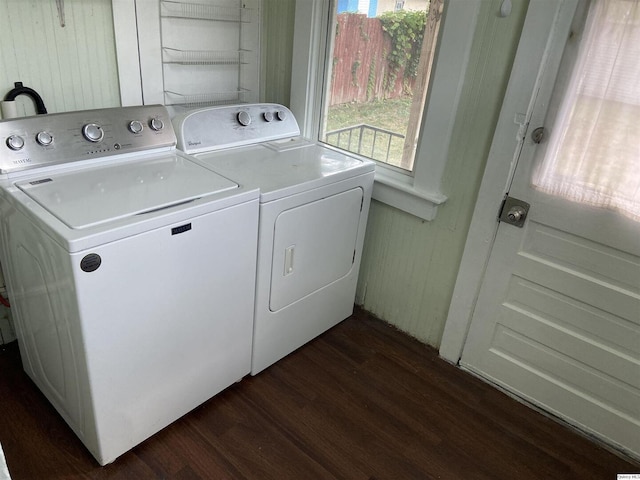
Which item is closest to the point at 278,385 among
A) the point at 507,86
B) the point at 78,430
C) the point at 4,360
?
the point at 78,430

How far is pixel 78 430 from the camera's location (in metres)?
1.64

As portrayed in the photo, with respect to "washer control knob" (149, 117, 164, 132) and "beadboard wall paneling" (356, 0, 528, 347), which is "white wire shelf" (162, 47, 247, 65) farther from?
"beadboard wall paneling" (356, 0, 528, 347)

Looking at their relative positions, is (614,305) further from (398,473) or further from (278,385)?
(278,385)

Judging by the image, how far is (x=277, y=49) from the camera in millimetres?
2451

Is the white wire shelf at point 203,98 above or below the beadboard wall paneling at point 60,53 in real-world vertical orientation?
below

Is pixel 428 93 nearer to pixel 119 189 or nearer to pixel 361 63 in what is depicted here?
pixel 361 63

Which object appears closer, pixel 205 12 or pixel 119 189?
pixel 119 189

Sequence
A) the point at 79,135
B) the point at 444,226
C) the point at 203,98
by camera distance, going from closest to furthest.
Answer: the point at 79,135, the point at 444,226, the point at 203,98

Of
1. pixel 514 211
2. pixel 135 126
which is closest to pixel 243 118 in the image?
pixel 135 126

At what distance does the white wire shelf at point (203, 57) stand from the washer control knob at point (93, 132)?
59 cm

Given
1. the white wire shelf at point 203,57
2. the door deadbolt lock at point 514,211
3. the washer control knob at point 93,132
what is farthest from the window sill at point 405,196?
the washer control knob at point 93,132

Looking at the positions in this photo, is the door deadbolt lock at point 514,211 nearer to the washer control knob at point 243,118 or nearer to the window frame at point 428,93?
the window frame at point 428,93

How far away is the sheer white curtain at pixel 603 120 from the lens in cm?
145

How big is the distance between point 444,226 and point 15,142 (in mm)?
1632
